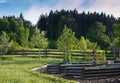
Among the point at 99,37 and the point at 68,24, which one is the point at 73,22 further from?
the point at 99,37

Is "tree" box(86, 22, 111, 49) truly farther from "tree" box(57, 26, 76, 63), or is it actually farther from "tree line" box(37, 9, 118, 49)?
"tree" box(57, 26, 76, 63)

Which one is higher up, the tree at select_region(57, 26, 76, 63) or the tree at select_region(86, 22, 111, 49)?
the tree at select_region(86, 22, 111, 49)

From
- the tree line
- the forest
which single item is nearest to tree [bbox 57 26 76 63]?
the forest

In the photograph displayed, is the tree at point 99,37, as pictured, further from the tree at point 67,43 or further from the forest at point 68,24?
the tree at point 67,43

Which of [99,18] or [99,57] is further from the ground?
[99,18]

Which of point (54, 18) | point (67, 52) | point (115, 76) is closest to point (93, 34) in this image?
point (54, 18)

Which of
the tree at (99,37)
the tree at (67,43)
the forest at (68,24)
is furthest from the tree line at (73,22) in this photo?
the tree at (67,43)

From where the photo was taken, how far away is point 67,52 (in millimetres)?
54812

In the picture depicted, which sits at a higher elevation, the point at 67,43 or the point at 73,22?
the point at 73,22

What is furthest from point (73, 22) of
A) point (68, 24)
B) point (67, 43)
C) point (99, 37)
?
point (67, 43)

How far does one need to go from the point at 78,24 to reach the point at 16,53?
63.4 m

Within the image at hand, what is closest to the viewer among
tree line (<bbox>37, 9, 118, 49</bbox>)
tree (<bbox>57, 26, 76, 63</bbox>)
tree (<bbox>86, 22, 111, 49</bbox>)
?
tree (<bbox>57, 26, 76, 63</bbox>)

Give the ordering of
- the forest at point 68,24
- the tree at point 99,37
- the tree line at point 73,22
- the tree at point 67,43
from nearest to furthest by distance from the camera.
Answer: the tree at point 67,43 < the tree at point 99,37 < the forest at point 68,24 < the tree line at point 73,22

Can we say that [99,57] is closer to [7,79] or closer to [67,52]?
[67,52]
